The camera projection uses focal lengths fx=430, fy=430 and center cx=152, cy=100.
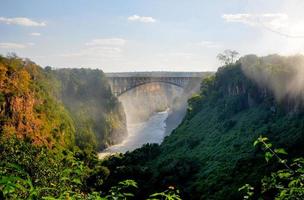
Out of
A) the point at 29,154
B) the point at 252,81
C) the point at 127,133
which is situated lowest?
the point at 127,133

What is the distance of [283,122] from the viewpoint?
5119 centimetres

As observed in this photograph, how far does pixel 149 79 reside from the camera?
12181 cm

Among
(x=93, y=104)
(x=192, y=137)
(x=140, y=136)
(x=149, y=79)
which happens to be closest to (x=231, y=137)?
(x=192, y=137)

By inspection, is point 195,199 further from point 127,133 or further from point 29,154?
point 127,133

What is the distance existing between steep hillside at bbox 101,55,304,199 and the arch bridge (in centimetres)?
3839

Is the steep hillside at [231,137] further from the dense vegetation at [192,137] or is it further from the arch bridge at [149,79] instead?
the arch bridge at [149,79]

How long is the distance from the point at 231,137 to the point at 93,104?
226 feet

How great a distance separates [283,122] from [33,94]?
→ 50.2 metres

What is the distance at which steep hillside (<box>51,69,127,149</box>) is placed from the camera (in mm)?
111000

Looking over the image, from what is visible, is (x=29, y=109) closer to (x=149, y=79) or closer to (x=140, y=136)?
(x=149, y=79)

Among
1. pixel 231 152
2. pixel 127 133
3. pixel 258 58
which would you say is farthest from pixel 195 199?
pixel 127 133

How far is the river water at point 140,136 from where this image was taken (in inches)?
4193

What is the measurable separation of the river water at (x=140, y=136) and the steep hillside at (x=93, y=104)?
280 cm

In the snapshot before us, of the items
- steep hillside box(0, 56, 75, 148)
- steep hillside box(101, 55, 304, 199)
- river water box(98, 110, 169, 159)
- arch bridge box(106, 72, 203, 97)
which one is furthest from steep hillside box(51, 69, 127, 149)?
steep hillside box(101, 55, 304, 199)
